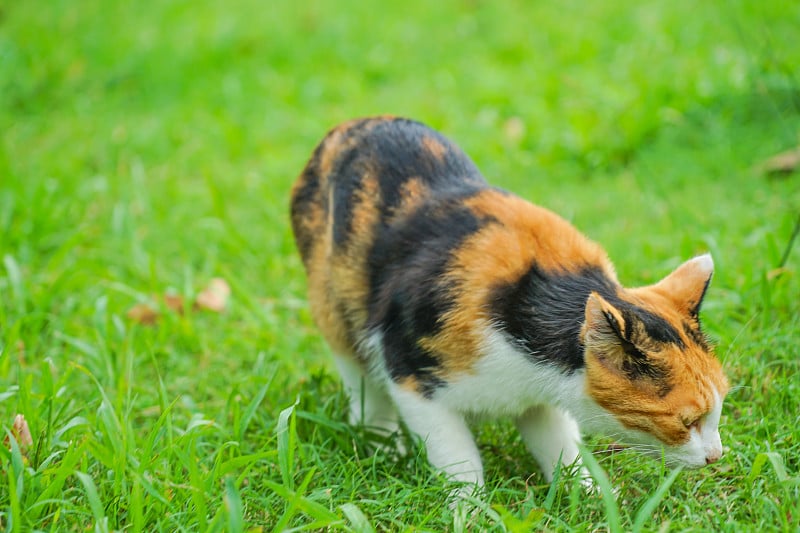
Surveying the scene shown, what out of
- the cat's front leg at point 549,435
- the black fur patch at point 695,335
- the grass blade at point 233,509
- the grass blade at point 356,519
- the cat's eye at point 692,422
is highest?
the black fur patch at point 695,335

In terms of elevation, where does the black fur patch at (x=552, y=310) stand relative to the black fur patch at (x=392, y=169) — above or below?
below

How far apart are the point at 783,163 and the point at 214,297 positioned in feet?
11.8

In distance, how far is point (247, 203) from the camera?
20.6 feet

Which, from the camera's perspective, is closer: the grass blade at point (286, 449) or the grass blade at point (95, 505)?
the grass blade at point (95, 505)

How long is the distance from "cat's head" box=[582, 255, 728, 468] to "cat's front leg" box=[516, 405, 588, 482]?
1.29ft

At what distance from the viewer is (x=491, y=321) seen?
3.13 m

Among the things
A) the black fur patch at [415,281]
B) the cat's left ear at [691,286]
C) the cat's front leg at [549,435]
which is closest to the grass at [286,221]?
the cat's front leg at [549,435]

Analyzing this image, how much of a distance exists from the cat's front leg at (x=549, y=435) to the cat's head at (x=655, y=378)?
39cm

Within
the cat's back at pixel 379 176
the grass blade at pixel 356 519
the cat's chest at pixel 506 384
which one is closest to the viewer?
the grass blade at pixel 356 519

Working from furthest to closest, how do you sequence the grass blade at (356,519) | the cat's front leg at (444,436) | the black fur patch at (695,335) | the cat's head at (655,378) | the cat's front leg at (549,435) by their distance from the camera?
1. the cat's front leg at (549,435)
2. the cat's front leg at (444,436)
3. the black fur patch at (695,335)
4. the cat's head at (655,378)
5. the grass blade at (356,519)

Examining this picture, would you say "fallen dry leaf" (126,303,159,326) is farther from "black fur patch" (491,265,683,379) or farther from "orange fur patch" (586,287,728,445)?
"orange fur patch" (586,287,728,445)

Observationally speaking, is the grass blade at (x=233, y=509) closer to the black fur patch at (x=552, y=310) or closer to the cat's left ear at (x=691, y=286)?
the black fur patch at (x=552, y=310)

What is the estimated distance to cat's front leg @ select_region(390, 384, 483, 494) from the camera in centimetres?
319

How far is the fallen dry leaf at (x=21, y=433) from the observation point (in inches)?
124
